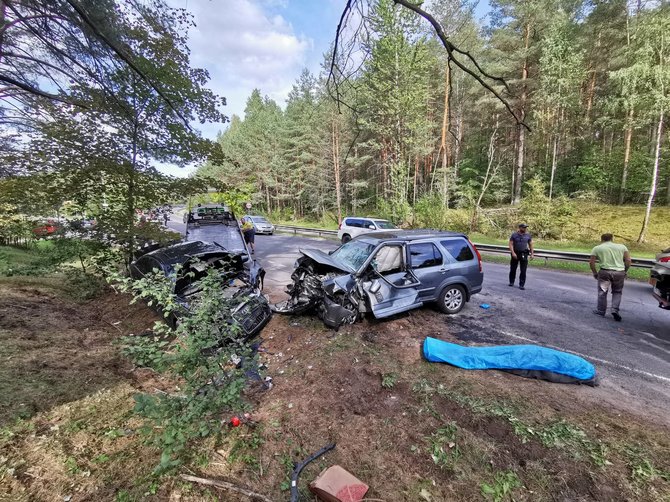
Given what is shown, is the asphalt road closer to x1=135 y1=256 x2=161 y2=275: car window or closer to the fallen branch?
x1=135 y1=256 x2=161 y2=275: car window

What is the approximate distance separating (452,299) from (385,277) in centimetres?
179

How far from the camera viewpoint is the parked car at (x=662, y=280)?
4.87 m

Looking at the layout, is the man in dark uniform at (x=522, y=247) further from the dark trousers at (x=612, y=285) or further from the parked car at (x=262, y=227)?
the parked car at (x=262, y=227)

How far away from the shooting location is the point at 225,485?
7.83ft

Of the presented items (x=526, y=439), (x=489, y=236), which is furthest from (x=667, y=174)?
(x=526, y=439)

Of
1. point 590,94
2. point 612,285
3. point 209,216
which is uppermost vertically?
point 590,94

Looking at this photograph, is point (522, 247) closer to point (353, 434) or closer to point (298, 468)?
point (353, 434)

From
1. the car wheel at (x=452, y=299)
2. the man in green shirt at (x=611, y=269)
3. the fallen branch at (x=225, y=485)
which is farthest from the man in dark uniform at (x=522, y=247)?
the fallen branch at (x=225, y=485)

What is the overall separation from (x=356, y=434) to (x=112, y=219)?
23.1 ft

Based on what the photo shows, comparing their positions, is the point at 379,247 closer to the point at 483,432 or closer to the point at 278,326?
the point at 278,326

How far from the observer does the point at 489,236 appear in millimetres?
18719

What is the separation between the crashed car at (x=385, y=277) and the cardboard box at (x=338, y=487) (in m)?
2.95

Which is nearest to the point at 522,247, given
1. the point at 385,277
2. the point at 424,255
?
the point at 424,255

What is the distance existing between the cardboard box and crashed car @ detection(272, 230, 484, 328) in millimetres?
2949
